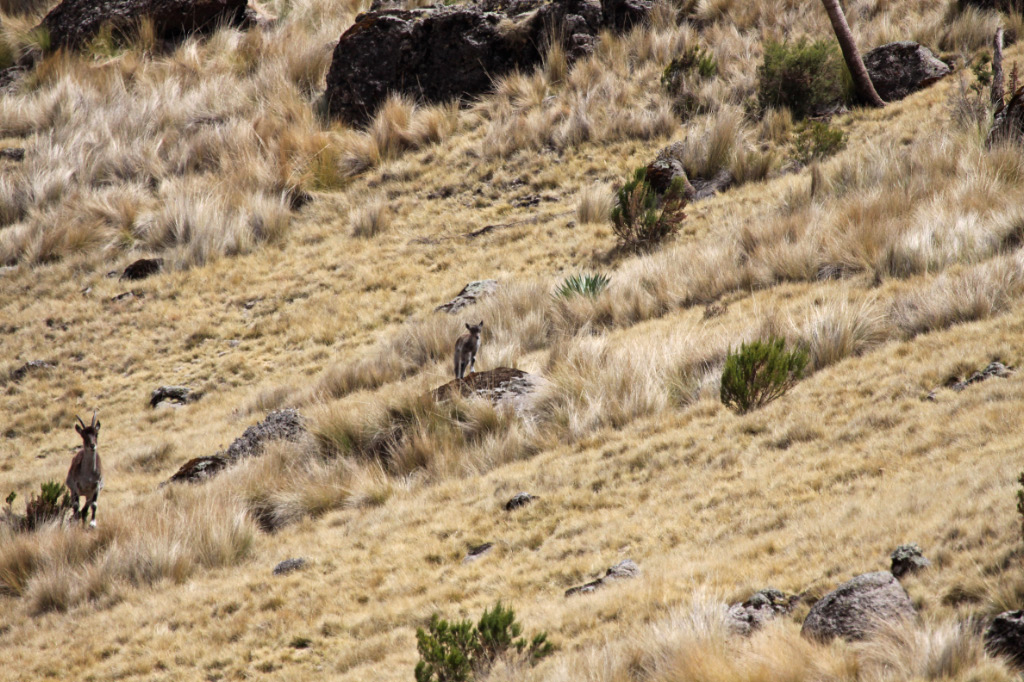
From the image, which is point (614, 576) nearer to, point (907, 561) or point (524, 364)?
point (907, 561)

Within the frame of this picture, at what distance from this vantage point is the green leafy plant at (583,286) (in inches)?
388

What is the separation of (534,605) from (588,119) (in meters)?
11.4

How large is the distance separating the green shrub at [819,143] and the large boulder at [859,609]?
9807mm

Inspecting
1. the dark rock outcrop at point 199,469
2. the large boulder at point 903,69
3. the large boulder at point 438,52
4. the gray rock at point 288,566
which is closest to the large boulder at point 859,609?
the gray rock at point 288,566

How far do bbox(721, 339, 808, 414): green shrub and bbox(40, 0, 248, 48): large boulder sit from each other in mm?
19225

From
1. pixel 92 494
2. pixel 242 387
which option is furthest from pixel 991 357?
pixel 242 387

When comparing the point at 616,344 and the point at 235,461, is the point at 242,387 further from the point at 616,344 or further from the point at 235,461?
the point at 616,344

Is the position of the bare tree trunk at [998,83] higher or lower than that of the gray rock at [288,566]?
higher

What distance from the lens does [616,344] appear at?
8492 mm

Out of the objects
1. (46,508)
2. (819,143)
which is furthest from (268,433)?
(819,143)

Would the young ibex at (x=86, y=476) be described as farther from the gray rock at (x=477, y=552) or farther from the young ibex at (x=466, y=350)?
the gray rock at (x=477, y=552)

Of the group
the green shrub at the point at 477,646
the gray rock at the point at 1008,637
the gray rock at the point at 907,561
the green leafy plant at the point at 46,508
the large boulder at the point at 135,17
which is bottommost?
the green leafy plant at the point at 46,508

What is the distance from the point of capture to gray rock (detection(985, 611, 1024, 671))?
2932 millimetres

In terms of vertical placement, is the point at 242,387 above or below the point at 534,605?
below
